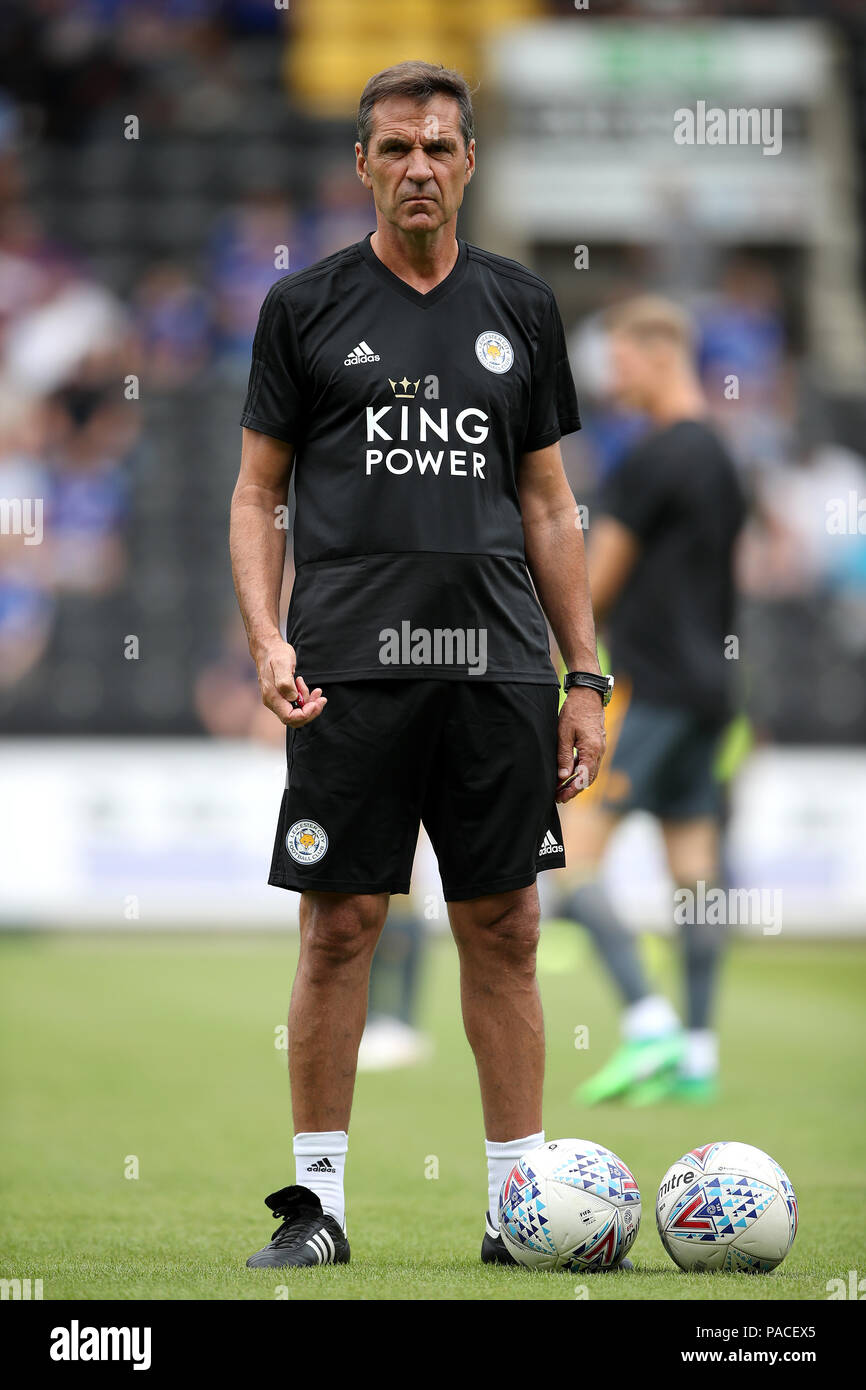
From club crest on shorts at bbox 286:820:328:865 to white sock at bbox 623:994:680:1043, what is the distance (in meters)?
3.09

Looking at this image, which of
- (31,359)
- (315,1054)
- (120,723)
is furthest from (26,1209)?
(31,359)

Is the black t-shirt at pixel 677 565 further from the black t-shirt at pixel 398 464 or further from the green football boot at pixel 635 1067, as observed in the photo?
the black t-shirt at pixel 398 464

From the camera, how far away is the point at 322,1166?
404cm

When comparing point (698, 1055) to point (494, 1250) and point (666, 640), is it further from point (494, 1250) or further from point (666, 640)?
point (494, 1250)

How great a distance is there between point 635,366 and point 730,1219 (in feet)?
13.3

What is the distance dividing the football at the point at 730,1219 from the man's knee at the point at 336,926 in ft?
2.62

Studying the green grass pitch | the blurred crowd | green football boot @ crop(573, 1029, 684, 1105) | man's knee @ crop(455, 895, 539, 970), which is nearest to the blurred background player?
green football boot @ crop(573, 1029, 684, 1105)

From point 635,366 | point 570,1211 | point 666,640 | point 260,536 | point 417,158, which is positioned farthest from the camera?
point 635,366

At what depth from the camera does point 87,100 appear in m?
17.6

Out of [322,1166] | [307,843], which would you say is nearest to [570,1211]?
[322,1166]

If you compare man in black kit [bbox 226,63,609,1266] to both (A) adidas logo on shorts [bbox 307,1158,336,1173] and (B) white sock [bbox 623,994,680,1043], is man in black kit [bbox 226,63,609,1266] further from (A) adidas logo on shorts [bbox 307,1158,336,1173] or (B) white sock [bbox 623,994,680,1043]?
(B) white sock [bbox 623,994,680,1043]

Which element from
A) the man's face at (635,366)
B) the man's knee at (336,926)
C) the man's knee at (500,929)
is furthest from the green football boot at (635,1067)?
the man's knee at (336,926)

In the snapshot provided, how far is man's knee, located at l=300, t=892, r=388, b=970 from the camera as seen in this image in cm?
402

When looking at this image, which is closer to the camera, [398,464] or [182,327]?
[398,464]
